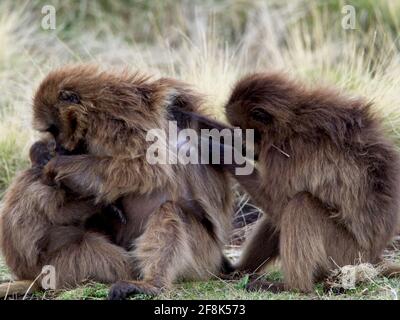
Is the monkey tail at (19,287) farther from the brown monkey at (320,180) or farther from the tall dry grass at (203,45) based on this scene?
the tall dry grass at (203,45)

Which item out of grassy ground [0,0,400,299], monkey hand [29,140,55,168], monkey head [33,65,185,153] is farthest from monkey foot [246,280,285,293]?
monkey hand [29,140,55,168]

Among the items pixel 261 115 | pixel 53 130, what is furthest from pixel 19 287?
pixel 261 115

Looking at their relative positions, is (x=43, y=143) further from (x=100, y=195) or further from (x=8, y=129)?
(x=8, y=129)

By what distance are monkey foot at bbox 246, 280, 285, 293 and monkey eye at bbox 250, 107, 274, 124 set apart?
3.75 feet

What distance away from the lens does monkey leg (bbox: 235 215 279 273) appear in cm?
636

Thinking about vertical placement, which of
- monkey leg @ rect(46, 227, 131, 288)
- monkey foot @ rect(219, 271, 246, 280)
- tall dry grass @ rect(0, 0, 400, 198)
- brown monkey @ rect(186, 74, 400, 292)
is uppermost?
tall dry grass @ rect(0, 0, 400, 198)

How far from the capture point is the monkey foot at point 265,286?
5820 mm

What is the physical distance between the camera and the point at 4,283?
6.10 meters

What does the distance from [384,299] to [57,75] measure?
273 cm

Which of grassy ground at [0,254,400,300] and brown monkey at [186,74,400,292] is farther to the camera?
brown monkey at [186,74,400,292]

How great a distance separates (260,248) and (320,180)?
848 millimetres

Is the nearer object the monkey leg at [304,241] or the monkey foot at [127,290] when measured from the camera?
the monkey foot at [127,290]
